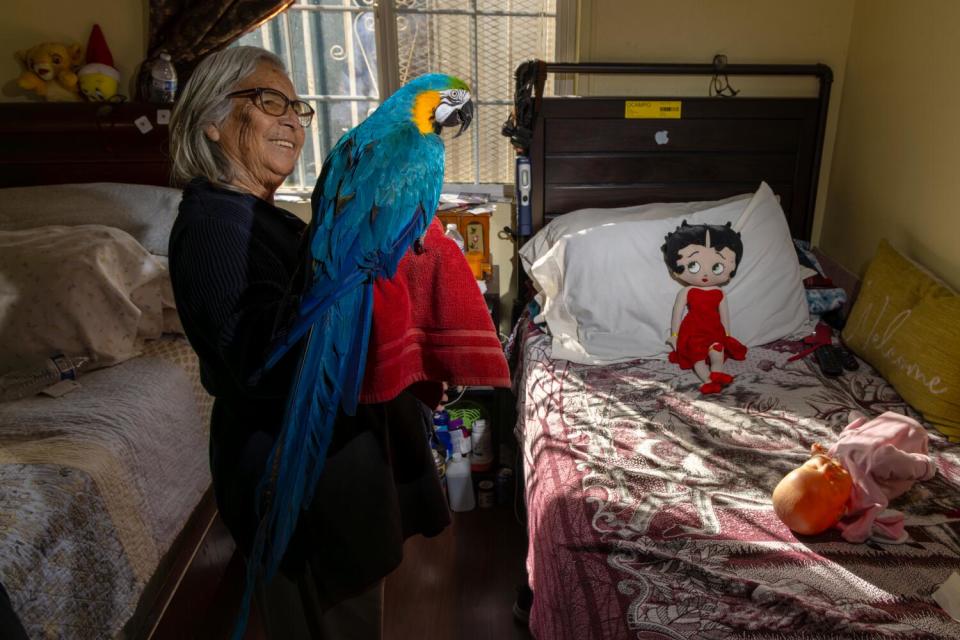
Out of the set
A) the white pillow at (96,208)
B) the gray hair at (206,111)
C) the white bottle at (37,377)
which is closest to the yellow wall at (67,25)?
the white pillow at (96,208)

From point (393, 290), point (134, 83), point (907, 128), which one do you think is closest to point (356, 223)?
point (393, 290)

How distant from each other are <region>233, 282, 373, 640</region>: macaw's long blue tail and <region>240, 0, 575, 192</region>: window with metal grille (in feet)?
5.99

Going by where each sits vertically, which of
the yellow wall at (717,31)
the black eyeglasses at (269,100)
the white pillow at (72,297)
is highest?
the yellow wall at (717,31)

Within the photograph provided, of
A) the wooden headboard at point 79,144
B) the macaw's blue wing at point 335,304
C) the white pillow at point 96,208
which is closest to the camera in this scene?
the macaw's blue wing at point 335,304

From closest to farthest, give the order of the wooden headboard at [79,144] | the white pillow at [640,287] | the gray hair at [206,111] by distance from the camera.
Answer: the gray hair at [206,111], the white pillow at [640,287], the wooden headboard at [79,144]

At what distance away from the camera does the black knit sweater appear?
74 centimetres

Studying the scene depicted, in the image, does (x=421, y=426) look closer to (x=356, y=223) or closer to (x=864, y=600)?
(x=356, y=223)

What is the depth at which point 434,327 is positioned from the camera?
0.77m

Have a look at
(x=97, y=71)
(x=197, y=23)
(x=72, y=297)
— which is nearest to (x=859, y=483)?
(x=72, y=297)

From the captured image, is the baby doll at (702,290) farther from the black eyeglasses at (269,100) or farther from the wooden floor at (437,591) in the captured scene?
the black eyeglasses at (269,100)

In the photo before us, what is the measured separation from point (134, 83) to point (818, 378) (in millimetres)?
2638

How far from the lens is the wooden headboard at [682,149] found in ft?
7.59

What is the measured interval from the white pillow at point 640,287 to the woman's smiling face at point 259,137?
1.22 meters

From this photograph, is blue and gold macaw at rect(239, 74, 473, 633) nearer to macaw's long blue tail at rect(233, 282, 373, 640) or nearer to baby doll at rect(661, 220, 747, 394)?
macaw's long blue tail at rect(233, 282, 373, 640)
